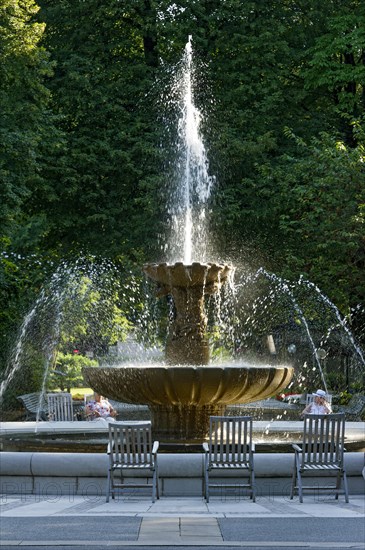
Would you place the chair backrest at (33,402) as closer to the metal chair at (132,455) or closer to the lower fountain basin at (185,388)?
the lower fountain basin at (185,388)

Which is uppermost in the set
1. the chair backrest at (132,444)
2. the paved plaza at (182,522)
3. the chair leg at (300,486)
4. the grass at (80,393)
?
the grass at (80,393)

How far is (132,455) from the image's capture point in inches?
504

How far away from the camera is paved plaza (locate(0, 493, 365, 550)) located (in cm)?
957

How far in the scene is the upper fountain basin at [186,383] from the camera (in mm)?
14781

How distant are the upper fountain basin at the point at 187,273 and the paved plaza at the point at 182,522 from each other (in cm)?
427

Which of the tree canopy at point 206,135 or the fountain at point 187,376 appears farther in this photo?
the tree canopy at point 206,135

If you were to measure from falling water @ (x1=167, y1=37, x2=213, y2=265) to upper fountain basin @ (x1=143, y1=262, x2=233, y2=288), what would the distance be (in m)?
14.1

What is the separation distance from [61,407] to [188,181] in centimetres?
1159

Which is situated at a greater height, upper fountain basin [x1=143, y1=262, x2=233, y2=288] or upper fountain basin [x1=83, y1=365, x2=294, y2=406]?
upper fountain basin [x1=143, y1=262, x2=233, y2=288]

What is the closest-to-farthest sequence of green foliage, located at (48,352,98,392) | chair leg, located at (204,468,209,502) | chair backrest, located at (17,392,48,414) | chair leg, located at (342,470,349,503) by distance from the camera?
chair leg, located at (204,468,209,502) → chair leg, located at (342,470,349,503) → chair backrest, located at (17,392,48,414) → green foliage, located at (48,352,98,392)

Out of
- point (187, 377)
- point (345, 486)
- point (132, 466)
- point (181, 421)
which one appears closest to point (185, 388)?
point (187, 377)

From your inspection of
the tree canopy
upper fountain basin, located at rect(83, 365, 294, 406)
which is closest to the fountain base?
upper fountain basin, located at rect(83, 365, 294, 406)

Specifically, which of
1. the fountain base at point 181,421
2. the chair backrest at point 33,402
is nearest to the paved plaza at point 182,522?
the fountain base at point 181,421

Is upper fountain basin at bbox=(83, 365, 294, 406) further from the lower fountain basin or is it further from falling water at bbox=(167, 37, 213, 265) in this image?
falling water at bbox=(167, 37, 213, 265)
